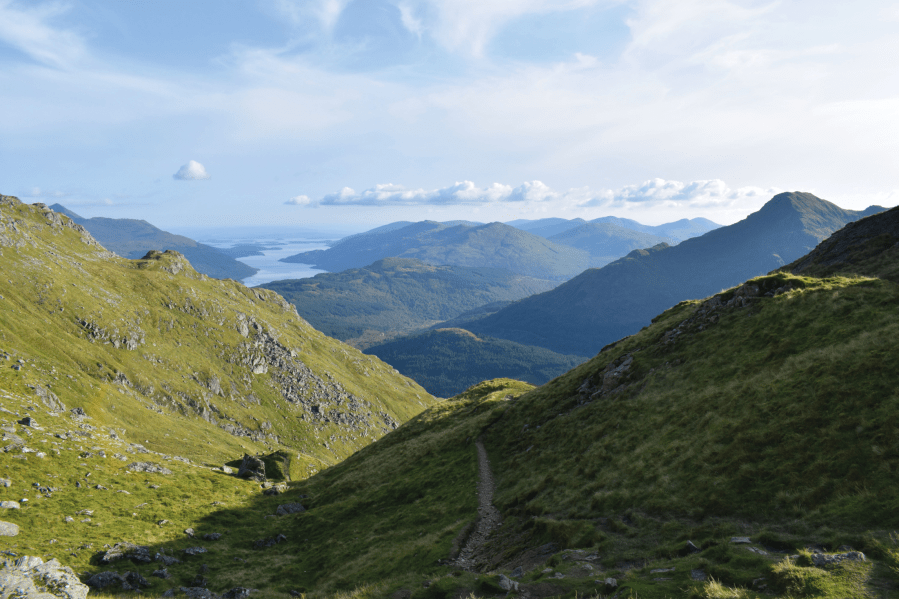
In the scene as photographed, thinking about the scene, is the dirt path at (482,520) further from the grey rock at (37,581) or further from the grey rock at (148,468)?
the grey rock at (148,468)

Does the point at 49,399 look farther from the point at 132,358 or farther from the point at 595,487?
the point at 595,487

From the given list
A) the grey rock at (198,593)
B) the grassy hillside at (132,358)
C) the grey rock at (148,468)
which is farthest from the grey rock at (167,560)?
the grassy hillside at (132,358)

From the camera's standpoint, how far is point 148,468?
56344mm

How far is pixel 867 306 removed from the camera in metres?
33.8

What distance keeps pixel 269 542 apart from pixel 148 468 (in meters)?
22.3

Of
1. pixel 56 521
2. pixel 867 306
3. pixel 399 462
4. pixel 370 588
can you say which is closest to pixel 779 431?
pixel 867 306

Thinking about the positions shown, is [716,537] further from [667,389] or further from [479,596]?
[667,389]

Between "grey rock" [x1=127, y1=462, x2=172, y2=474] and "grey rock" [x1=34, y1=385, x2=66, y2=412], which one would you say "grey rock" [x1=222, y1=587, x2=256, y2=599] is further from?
"grey rock" [x1=34, y1=385, x2=66, y2=412]

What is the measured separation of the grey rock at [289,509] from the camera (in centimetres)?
5789

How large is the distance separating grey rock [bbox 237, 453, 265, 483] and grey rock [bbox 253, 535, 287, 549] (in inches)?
991

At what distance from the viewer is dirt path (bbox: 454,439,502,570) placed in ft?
99.9

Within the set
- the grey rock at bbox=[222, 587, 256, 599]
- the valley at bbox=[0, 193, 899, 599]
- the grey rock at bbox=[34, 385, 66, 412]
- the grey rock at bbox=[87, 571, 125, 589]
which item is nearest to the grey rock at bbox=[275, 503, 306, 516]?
the valley at bbox=[0, 193, 899, 599]

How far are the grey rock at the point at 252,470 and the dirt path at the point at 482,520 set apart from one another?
4385 cm

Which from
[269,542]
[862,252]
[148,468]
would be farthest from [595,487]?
[148,468]
